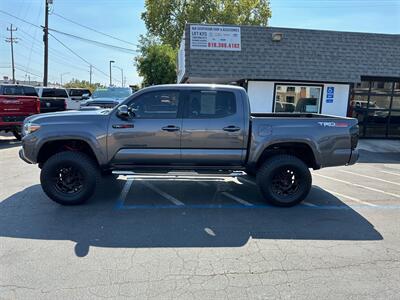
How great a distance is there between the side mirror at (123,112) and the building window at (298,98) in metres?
10.6

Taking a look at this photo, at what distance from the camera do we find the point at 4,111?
38.8 ft

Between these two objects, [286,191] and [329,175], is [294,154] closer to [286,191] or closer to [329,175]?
[286,191]

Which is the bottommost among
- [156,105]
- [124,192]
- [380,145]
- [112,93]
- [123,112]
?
[124,192]

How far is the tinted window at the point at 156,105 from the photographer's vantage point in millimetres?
5605

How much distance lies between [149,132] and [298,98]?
36.1 feet

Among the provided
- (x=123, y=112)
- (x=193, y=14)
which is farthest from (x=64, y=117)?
(x=193, y=14)

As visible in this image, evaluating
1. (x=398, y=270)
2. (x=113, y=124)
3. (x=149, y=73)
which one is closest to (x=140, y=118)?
(x=113, y=124)

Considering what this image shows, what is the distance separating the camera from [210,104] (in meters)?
5.70

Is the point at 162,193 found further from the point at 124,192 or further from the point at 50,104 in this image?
the point at 50,104

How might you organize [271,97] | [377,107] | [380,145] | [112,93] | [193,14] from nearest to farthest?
1. [380,145]
2. [271,97]
3. [377,107]
4. [112,93]
5. [193,14]

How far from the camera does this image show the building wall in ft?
48.5

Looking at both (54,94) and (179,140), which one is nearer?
(179,140)

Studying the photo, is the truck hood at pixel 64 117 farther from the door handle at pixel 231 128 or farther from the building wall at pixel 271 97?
the building wall at pixel 271 97

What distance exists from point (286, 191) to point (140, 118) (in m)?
2.66
